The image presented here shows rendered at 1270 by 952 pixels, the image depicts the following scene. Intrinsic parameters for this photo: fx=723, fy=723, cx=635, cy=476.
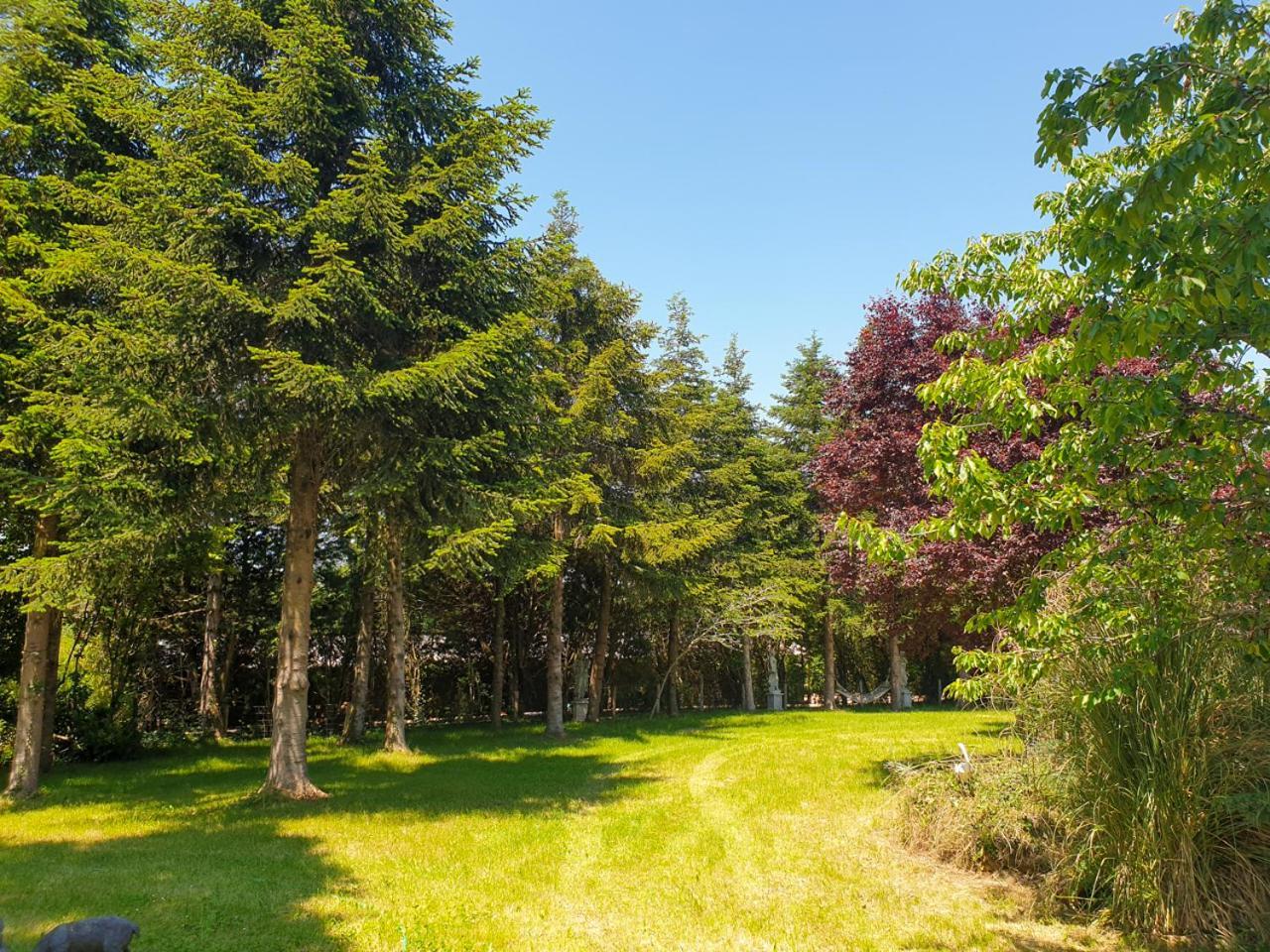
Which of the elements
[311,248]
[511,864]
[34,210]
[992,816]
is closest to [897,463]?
[992,816]

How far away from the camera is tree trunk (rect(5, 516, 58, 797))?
32.7ft

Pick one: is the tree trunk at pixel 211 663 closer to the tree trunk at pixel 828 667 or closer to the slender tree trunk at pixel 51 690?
the slender tree trunk at pixel 51 690

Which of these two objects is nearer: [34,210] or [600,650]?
[34,210]

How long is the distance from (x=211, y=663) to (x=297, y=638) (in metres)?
9.94

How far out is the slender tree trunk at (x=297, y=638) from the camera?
9641mm

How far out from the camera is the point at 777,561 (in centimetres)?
2322

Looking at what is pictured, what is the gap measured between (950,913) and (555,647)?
12.2m

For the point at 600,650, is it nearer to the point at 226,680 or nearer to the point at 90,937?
the point at 226,680

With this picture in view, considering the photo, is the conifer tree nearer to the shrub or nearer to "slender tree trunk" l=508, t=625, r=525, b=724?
the shrub

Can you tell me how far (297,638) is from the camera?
9.80 meters

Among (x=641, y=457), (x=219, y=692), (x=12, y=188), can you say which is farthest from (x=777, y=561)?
(x=12, y=188)

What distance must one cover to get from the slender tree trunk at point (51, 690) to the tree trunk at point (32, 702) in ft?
1.96

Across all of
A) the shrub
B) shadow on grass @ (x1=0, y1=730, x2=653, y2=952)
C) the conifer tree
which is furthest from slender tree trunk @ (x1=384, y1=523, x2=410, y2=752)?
the shrub

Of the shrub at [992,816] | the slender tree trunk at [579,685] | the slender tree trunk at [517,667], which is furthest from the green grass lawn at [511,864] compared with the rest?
the slender tree trunk at [517,667]
